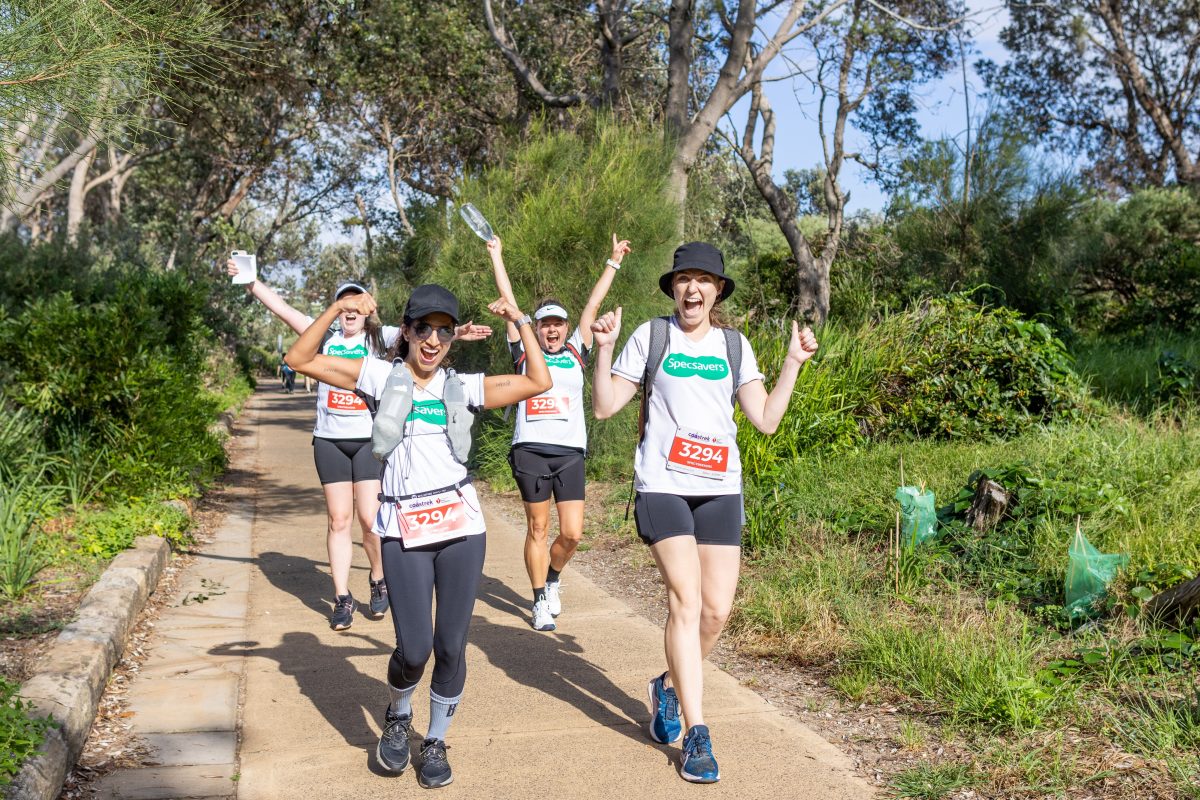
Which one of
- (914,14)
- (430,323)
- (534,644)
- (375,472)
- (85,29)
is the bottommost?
(534,644)

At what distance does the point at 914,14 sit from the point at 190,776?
18785 millimetres

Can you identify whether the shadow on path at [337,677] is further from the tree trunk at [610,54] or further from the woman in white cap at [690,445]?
the tree trunk at [610,54]

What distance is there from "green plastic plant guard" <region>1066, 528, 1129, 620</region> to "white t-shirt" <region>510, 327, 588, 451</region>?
8.78 feet

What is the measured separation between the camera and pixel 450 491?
4.02 metres

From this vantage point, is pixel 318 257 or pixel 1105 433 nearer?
pixel 1105 433

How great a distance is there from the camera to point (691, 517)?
425cm

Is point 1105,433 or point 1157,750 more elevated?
point 1105,433

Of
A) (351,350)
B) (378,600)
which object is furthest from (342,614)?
(351,350)

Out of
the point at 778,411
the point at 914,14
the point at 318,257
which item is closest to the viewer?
the point at 778,411

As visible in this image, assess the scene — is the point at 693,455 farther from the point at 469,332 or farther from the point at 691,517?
the point at 469,332

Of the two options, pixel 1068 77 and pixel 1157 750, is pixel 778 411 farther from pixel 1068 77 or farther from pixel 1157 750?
pixel 1068 77

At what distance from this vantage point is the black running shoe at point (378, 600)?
6570mm

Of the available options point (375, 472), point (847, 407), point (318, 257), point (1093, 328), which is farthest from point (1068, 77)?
point (318, 257)

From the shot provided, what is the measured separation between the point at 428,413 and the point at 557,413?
220 cm
